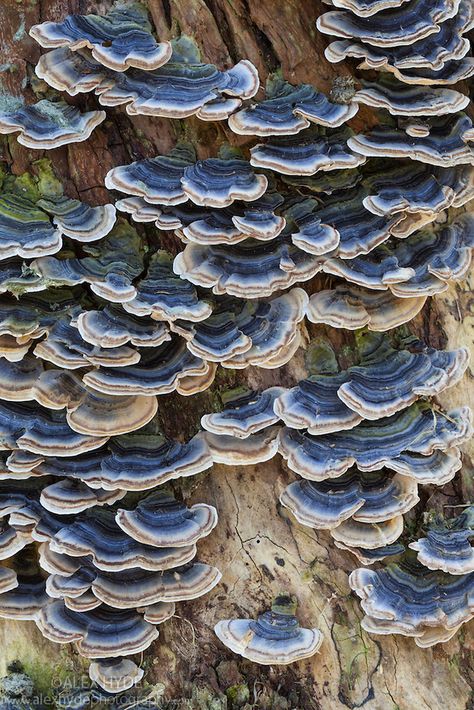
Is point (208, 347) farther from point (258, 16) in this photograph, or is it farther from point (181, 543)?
point (258, 16)

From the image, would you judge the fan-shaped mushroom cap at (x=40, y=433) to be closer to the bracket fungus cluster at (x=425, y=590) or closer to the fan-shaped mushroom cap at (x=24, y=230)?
the fan-shaped mushroom cap at (x=24, y=230)

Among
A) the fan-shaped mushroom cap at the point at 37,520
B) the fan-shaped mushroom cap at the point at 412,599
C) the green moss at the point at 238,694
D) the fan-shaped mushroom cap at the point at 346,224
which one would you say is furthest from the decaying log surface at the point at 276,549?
the fan-shaped mushroom cap at the point at 37,520

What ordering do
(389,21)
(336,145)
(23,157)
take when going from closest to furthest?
(389,21), (336,145), (23,157)

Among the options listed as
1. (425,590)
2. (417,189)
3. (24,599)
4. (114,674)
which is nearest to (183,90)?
(417,189)

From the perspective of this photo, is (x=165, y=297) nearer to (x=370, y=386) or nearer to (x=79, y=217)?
(x=79, y=217)

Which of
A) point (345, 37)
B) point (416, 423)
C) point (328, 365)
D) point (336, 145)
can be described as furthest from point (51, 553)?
point (345, 37)
